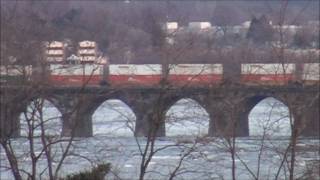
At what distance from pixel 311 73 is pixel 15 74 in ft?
13.8

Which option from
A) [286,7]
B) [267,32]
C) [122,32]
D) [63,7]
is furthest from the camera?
[63,7]

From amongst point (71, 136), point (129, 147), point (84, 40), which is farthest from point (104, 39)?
point (129, 147)

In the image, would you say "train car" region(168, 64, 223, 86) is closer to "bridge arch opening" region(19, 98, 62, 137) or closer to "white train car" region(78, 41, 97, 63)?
"white train car" region(78, 41, 97, 63)

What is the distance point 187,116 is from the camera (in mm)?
10797

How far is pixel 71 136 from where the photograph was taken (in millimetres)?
9953

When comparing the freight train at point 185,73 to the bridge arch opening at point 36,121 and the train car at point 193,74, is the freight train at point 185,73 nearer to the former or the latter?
the train car at point 193,74

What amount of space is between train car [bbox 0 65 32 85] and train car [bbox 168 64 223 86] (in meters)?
1.72

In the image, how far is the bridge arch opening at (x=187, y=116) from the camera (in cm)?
1043

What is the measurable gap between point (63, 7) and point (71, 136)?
4183 mm

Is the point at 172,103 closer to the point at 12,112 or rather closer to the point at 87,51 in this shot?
the point at 87,51

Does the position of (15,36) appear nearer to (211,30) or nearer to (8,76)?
(8,76)

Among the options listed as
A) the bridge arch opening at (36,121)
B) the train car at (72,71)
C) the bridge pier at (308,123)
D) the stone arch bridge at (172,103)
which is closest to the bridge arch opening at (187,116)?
the stone arch bridge at (172,103)

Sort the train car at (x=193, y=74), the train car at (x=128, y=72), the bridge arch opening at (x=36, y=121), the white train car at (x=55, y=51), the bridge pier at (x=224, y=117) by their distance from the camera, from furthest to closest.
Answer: the train car at (x=128, y=72), the train car at (x=193, y=74), the white train car at (x=55, y=51), the bridge pier at (x=224, y=117), the bridge arch opening at (x=36, y=121)

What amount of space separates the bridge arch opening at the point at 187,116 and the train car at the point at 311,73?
4.80 ft
